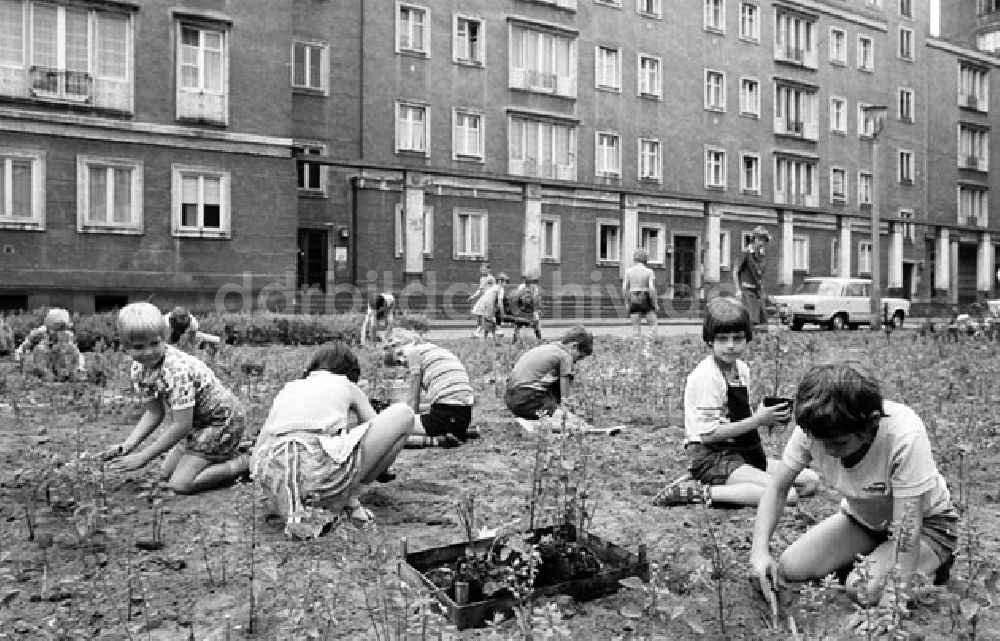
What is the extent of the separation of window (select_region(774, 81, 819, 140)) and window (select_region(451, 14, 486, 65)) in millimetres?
17990

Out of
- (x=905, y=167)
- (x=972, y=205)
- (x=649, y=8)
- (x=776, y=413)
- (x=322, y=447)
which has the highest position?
(x=649, y=8)

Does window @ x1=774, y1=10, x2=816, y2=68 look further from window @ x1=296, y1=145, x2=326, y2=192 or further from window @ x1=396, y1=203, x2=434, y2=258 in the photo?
window @ x1=296, y1=145, x2=326, y2=192

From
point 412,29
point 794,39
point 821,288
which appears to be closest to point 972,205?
point 794,39

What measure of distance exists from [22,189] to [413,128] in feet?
46.9

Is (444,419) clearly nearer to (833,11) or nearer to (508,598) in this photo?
(508,598)

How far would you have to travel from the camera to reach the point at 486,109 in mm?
34688

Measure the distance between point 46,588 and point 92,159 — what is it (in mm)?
22555

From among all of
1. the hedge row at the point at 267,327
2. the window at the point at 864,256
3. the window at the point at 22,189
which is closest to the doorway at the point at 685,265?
the window at the point at 864,256

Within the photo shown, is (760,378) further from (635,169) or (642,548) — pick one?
(635,169)

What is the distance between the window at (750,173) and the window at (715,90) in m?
2.89

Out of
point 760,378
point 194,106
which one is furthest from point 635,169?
point 760,378

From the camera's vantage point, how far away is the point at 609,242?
126ft

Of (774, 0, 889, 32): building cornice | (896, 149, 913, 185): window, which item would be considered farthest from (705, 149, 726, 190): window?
(896, 149, 913, 185): window

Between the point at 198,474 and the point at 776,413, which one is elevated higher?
the point at 776,413
